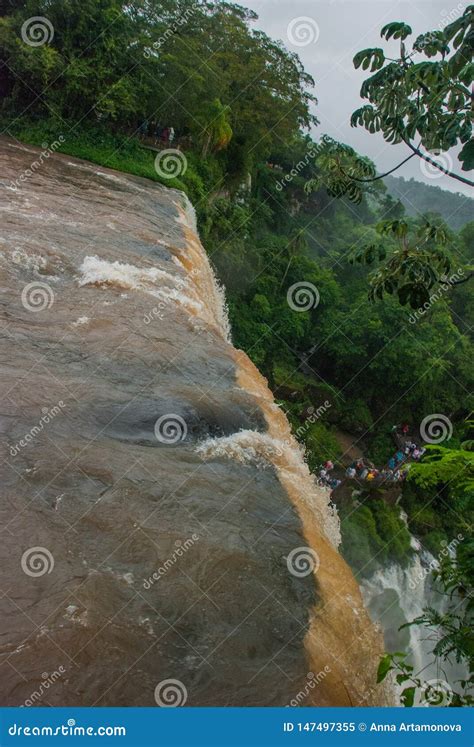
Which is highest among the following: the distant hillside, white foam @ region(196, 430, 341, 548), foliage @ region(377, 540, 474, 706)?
the distant hillside

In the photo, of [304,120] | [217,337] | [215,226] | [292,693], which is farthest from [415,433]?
[292,693]

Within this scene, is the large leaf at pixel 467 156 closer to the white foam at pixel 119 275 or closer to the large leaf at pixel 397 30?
the large leaf at pixel 397 30

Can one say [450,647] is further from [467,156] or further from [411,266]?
[467,156]

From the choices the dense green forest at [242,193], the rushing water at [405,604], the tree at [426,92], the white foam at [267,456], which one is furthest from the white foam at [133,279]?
the rushing water at [405,604]

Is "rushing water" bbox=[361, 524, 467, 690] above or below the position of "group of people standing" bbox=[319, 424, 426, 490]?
below

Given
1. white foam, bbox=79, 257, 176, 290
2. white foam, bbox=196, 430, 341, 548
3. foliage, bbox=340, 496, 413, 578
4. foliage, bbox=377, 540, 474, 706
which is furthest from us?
foliage, bbox=340, 496, 413, 578

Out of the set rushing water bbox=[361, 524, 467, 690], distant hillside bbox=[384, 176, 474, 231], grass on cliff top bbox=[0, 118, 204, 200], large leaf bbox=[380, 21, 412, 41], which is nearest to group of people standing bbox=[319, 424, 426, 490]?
rushing water bbox=[361, 524, 467, 690]

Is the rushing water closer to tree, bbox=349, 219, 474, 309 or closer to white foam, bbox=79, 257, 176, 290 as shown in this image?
white foam, bbox=79, 257, 176, 290
